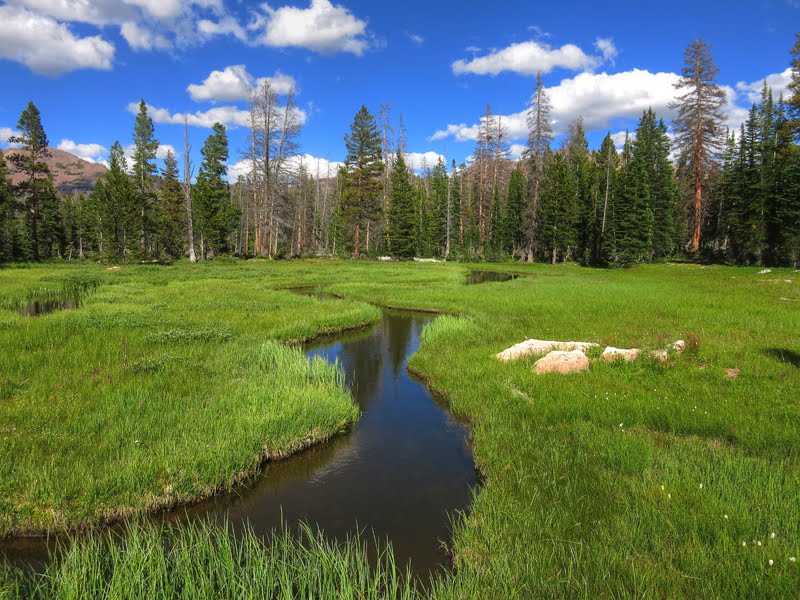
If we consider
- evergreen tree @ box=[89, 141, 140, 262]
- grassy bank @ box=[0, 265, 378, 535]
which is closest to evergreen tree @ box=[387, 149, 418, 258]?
evergreen tree @ box=[89, 141, 140, 262]

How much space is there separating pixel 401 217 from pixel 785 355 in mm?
49648

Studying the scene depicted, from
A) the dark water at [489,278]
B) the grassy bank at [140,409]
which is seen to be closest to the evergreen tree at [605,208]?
the dark water at [489,278]

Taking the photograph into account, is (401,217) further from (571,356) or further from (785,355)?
(785,355)

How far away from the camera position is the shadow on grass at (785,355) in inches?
423

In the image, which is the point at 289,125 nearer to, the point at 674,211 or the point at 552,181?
the point at 552,181

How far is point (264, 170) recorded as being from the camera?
49.5 m

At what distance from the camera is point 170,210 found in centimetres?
6019

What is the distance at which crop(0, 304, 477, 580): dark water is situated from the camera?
566cm

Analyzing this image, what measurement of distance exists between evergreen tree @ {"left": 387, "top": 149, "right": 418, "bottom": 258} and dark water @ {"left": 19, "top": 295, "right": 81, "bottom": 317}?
134ft

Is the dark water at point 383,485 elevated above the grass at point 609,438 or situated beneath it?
situated beneath

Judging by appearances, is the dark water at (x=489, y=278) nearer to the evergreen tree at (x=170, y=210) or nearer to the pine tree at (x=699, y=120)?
the pine tree at (x=699, y=120)

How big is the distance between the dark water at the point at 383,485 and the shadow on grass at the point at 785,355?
A: 8805 mm

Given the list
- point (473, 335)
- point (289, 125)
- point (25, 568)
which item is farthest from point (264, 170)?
point (25, 568)

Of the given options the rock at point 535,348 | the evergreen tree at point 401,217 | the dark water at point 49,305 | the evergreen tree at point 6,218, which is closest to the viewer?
the rock at point 535,348
